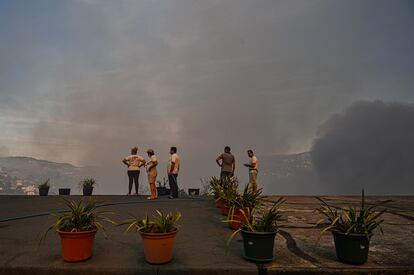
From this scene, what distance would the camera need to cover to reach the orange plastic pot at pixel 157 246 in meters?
3.78

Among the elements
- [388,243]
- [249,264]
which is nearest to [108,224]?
[249,264]

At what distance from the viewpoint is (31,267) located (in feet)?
12.2

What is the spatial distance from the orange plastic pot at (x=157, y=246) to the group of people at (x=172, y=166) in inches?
246

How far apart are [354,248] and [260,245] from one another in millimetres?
1203

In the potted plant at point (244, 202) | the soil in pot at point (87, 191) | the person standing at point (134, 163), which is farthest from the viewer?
the soil in pot at point (87, 191)

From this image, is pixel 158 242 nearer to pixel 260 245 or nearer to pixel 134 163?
pixel 260 245

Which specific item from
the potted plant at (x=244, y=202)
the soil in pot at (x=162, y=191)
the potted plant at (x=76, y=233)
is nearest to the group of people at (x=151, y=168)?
the soil in pot at (x=162, y=191)

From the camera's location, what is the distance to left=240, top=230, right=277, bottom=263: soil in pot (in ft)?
12.6

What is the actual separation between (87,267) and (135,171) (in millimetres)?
8151

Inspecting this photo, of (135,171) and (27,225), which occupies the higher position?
(135,171)

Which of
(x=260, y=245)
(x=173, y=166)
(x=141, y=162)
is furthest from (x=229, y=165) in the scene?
(x=260, y=245)

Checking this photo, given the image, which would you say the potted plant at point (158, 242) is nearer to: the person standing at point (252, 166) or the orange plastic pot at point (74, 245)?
the orange plastic pot at point (74, 245)

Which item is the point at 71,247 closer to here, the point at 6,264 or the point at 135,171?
the point at 6,264

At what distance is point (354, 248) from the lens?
379cm
